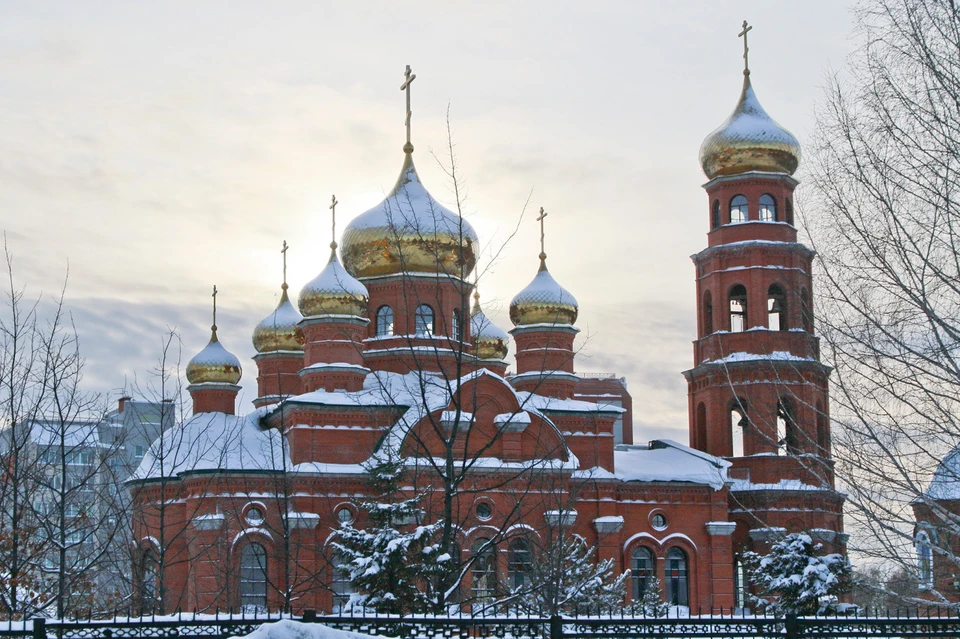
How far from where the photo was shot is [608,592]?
919 inches

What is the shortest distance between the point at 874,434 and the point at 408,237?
20.6 metres

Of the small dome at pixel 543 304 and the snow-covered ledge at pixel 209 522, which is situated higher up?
the small dome at pixel 543 304

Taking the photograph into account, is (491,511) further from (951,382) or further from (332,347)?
(951,382)

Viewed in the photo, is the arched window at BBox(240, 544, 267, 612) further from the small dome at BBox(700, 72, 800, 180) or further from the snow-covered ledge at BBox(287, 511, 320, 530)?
the small dome at BBox(700, 72, 800, 180)

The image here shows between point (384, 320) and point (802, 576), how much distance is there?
13.3 m

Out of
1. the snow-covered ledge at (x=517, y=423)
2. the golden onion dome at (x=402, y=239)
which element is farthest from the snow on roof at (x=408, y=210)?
the snow-covered ledge at (x=517, y=423)

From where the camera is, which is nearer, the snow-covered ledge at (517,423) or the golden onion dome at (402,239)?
the snow-covered ledge at (517,423)

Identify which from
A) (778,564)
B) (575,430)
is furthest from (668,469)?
(778,564)

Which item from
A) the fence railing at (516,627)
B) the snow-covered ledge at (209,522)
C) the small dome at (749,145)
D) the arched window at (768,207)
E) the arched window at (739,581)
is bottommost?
the arched window at (739,581)

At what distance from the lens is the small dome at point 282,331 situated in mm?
34625

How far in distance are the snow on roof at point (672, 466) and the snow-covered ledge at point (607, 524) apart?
112cm

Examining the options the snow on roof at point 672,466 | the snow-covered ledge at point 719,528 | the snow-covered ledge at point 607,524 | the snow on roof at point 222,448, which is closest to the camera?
the snow on roof at point 222,448

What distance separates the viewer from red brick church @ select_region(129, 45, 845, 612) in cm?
2653

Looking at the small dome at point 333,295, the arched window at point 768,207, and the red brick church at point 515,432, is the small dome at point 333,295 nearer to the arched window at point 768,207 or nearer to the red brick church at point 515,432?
the red brick church at point 515,432
